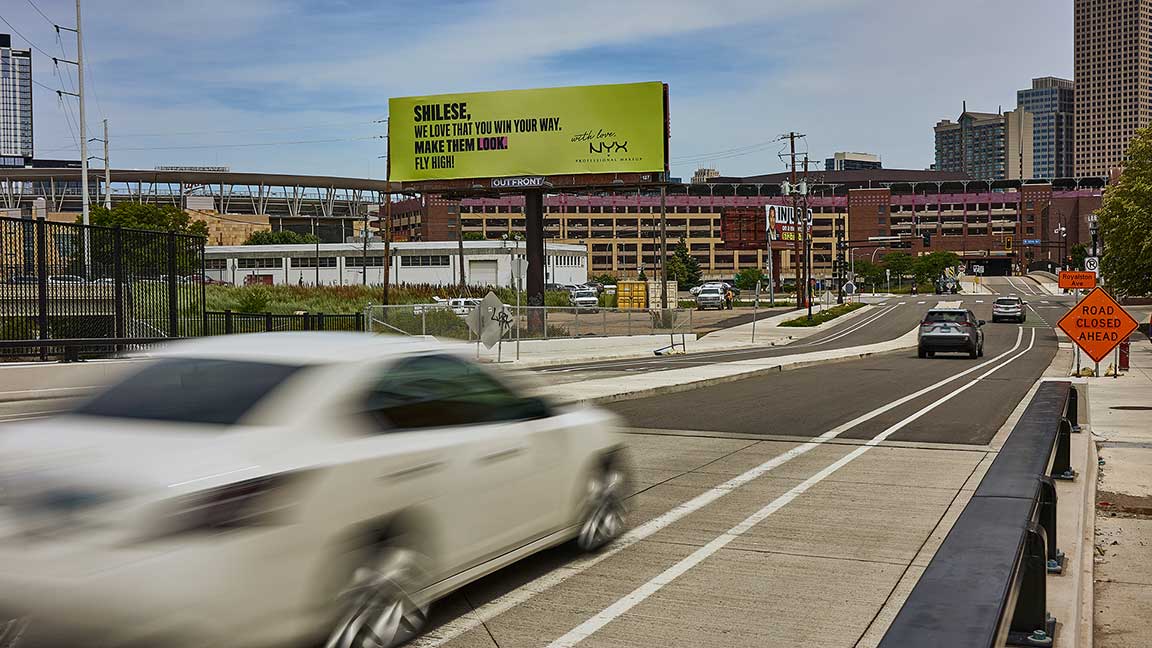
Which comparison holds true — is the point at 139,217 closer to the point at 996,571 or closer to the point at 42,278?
the point at 42,278

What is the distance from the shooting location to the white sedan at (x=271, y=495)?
4.42 m

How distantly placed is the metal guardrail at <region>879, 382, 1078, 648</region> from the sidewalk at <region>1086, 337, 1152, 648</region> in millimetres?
438

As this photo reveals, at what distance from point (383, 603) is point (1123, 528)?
685 centimetres

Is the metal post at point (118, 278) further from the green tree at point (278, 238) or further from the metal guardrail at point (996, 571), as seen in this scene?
the green tree at point (278, 238)

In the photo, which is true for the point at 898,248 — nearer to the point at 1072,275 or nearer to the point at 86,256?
the point at 1072,275

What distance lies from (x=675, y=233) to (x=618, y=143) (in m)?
132

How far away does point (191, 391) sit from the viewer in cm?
554

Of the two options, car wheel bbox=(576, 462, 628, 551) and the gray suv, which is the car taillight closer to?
car wheel bbox=(576, 462, 628, 551)

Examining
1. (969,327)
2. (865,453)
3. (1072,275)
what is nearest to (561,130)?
(969,327)

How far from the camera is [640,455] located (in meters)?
13.2

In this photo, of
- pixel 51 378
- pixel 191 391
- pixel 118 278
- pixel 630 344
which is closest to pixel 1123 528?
pixel 191 391

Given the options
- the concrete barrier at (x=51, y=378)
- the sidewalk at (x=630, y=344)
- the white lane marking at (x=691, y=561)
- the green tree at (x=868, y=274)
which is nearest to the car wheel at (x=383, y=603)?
the white lane marking at (x=691, y=561)

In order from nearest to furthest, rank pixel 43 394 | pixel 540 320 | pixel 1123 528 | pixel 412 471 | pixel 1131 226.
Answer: pixel 412 471 → pixel 1123 528 → pixel 43 394 → pixel 540 320 → pixel 1131 226

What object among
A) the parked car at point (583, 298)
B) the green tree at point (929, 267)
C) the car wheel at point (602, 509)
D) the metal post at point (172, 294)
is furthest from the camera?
the green tree at point (929, 267)
